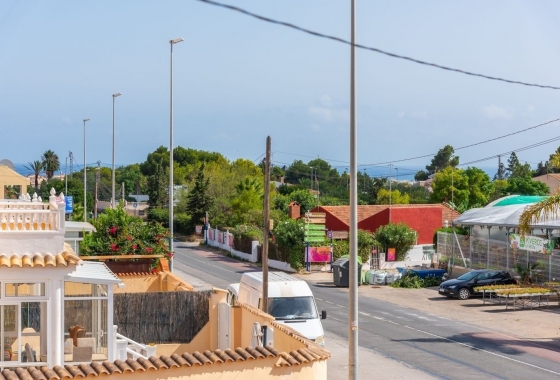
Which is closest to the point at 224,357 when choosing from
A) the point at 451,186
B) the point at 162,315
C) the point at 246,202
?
the point at 162,315

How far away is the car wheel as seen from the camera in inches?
1521

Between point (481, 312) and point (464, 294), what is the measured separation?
14.2ft

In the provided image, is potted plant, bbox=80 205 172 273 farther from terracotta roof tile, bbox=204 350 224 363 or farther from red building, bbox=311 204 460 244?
red building, bbox=311 204 460 244

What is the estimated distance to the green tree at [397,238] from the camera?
5225 cm

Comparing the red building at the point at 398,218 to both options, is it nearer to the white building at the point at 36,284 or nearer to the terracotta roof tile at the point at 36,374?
the white building at the point at 36,284

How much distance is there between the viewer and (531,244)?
132ft

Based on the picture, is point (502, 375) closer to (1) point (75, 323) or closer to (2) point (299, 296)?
(2) point (299, 296)

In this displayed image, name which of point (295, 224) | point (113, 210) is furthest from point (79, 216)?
point (113, 210)

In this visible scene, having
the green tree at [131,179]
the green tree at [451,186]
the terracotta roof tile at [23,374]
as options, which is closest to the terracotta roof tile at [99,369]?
the terracotta roof tile at [23,374]

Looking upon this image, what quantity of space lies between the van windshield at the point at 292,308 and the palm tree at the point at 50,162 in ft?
369

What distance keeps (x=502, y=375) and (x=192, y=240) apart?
62.0 meters

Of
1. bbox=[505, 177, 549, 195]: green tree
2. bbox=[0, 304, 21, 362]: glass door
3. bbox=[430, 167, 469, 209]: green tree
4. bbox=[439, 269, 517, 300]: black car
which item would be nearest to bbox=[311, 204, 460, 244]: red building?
bbox=[439, 269, 517, 300]: black car

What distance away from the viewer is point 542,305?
116 feet

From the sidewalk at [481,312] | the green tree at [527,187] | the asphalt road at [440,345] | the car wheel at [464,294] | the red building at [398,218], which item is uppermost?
the green tree at [527,187]
